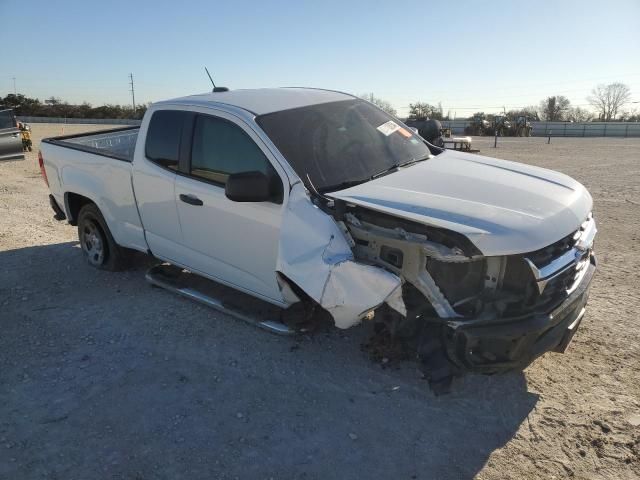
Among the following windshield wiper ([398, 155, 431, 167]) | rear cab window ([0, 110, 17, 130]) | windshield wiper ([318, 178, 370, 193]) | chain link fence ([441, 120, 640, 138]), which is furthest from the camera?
chain link fence ([441, 120, 640, 138])

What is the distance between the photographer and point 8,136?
1491 cm

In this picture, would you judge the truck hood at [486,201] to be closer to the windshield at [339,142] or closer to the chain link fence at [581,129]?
the windshield at [339,142]

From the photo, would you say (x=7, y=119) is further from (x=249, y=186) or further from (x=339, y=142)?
(x=249, y=186)

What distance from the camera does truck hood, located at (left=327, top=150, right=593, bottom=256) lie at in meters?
2.80

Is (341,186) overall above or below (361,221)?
above

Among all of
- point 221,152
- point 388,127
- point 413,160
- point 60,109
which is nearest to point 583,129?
point 388,127

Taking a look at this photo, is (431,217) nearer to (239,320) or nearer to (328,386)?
(328,386)

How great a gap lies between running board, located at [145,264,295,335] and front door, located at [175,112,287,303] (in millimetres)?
204

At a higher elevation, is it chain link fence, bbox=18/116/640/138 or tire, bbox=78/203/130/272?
chain link fence, bbox=18/116/640/138

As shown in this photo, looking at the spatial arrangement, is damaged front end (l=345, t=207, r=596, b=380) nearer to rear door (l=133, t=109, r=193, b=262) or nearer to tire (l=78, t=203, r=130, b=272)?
rear door (l=133, t=109, r=193, b=262)

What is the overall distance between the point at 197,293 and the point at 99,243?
1.81 m

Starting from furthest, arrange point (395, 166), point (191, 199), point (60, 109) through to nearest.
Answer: point (60, 109) → point (191, 199) → point (395, 166)

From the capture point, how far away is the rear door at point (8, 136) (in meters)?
14.8

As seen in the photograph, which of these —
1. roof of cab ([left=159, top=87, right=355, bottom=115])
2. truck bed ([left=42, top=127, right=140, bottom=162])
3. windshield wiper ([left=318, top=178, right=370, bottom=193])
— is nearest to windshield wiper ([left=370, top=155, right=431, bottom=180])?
windshield wiper ([left=318, top=178, right=370, bottom=193])
